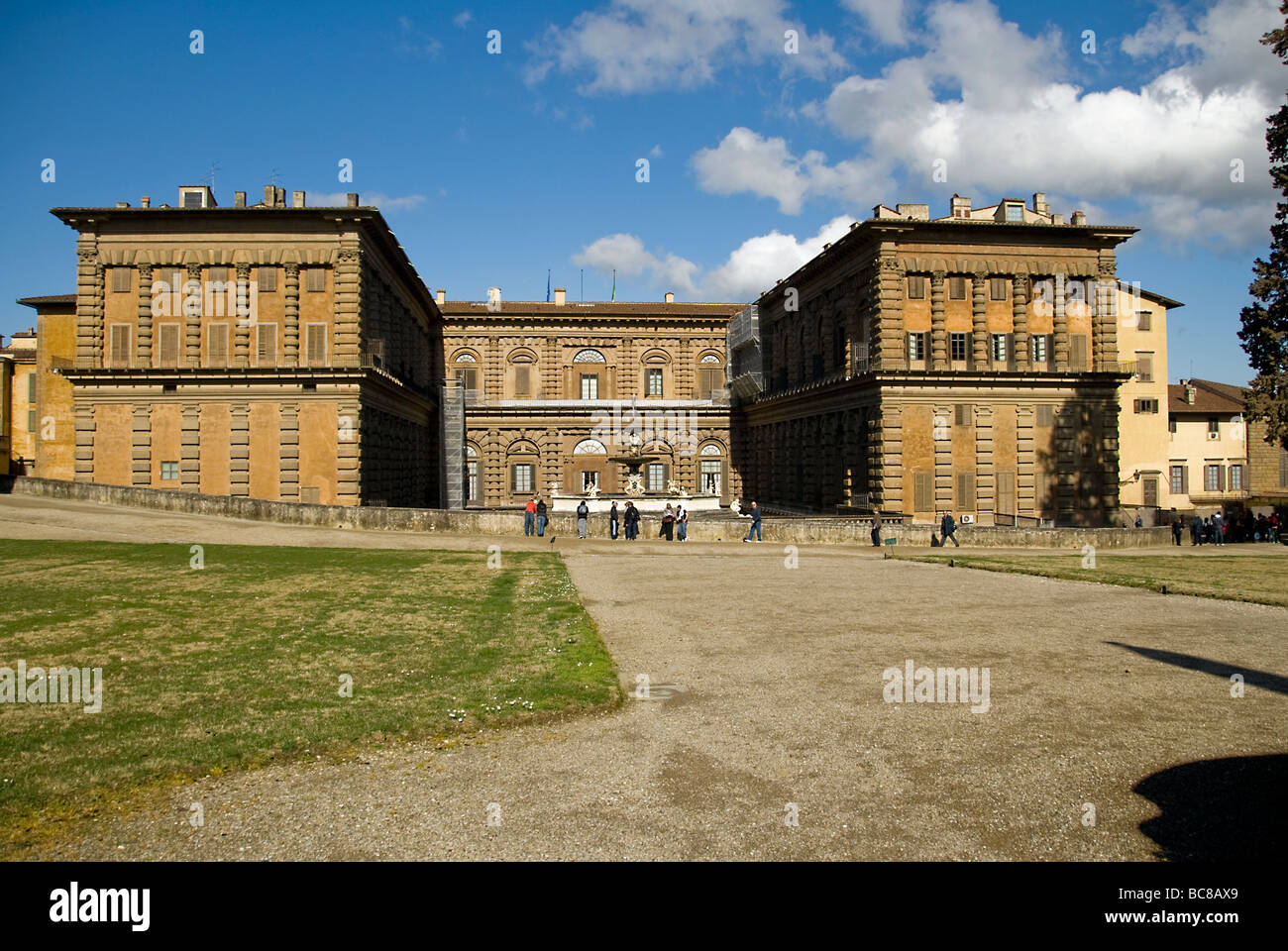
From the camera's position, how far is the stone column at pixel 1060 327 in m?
36.1

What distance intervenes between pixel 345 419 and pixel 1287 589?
1265 inches

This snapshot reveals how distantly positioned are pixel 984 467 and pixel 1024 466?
2003 millimetres

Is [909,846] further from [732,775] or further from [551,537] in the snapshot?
[551,537]

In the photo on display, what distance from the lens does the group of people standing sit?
3162 cm

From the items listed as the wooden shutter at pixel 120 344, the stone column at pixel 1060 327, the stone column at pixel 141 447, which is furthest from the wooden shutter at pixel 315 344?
the stone column at pixel 1060 327

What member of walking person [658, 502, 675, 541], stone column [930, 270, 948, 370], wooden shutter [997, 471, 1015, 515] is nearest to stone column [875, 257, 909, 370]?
stone column [930, 270, 948, 370]

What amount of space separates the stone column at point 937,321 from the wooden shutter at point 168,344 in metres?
33.6

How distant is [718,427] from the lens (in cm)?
5638

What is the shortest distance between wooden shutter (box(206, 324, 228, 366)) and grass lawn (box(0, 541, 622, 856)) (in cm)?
1772

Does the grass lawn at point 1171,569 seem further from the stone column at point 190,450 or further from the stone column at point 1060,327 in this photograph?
the stone column at point 190,450

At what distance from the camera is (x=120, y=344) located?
112ft

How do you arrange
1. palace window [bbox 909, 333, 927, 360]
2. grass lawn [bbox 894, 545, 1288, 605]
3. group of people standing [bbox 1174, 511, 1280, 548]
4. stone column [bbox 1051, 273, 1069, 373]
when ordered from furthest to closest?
stone column [bbox 1051, 273, 1069, 373] → palace window [bbox 909, 333, 927, 360] → group of people standing [bbox 1174, 511, 1280, 548] → grass lawn [bbox 894, 545, 1288, 605]

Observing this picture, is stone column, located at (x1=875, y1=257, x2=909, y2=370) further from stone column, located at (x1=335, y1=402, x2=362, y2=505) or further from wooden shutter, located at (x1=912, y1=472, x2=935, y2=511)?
stone column, located at (x1=335, y1=402, x2=362, y2=505)
